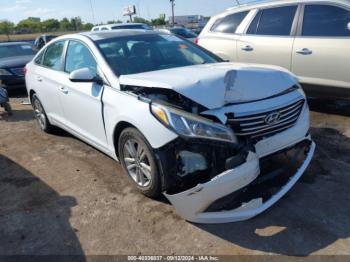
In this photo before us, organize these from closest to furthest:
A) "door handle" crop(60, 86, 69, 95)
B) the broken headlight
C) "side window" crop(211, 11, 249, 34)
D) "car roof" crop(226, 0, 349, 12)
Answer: the broken headlight
"door handle" crop(60, 86, 69, 95)
"car roof" crop(226, 0, 349, 12)
"side window" crop(211, 11, 249, 34)

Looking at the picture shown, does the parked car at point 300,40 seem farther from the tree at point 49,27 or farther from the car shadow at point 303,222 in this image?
the tree at point 49,27

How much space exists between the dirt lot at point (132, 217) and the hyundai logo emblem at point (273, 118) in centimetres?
76

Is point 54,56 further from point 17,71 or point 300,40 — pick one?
point 17,71

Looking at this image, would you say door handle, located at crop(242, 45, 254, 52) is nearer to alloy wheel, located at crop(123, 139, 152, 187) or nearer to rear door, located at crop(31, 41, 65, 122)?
rear door, located at crop(31, 41, 65, 122)

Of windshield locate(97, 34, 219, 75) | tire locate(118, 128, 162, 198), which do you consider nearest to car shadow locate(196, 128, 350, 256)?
tire locate(118, 128, 162, 198)

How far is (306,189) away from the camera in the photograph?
11.9 feet

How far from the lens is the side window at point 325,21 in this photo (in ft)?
17.8

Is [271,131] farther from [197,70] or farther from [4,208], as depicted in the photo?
[4,208]

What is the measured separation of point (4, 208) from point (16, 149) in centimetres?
194

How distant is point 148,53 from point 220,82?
4.70 feet

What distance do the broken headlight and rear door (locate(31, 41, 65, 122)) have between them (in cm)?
239

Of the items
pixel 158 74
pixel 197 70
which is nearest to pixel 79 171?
pixel 158 74

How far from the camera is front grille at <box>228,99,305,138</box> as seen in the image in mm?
3135

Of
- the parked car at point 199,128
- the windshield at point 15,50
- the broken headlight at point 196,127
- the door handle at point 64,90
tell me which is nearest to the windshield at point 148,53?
the parked car at point 199,128
